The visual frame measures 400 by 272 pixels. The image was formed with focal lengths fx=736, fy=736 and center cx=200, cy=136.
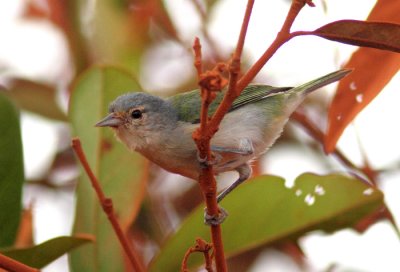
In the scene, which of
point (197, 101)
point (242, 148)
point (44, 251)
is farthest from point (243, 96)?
point (44, 251)

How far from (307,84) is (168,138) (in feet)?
2.59

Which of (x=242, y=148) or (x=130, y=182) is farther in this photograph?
(x=242, y=148)

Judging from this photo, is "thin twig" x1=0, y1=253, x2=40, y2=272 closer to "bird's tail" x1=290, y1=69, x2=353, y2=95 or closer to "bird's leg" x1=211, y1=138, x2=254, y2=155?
"bird's leg" x1=211, y1=138, x2=254, y2=155

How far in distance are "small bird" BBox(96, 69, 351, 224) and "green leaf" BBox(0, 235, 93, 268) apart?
72cm

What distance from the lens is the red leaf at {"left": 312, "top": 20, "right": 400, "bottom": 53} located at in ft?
5.55

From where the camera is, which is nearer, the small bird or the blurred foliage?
the blurred foliage

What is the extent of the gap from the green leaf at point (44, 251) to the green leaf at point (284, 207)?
0.51 metres

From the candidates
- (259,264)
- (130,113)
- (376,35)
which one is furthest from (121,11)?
(376,35)

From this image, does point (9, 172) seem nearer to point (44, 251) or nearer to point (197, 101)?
point (44, 251)

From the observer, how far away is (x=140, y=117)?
3127 mm

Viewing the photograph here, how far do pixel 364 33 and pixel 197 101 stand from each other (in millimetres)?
1522

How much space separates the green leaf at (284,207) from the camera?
2.55 metres

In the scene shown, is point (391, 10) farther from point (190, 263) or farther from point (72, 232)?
point (72, 232)

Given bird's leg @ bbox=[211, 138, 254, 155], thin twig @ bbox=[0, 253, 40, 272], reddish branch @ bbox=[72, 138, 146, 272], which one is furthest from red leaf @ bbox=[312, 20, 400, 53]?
bird's leg @ bbox=[211, 138, 254, 155]
